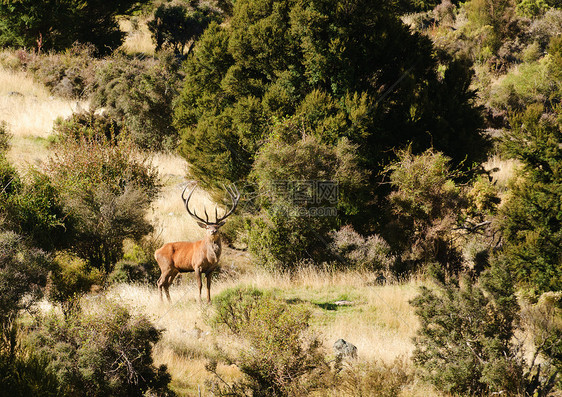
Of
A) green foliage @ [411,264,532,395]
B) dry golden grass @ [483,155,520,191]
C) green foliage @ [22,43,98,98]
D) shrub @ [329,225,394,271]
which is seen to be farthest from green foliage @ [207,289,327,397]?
green foliage @ [22,43,98,98]

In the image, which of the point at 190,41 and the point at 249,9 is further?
the point at 190,41

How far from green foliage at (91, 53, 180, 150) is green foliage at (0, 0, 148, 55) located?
8728mm

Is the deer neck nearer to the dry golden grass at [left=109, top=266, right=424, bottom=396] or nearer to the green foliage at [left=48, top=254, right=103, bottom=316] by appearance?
the dry golden grass at [left=109, top=266, right=424, bottom=396]

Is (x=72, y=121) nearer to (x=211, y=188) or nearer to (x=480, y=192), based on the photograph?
(x=211, y=188)

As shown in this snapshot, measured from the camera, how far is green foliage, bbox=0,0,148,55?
98.9ft

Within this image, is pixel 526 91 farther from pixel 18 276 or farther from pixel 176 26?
pixel 18 276

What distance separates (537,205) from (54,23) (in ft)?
95.9

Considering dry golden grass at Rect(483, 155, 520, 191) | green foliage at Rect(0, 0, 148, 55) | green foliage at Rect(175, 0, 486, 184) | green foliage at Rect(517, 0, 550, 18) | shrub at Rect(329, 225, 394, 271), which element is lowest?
shrub at Rect(329, 225, 394, 271)

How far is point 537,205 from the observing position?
1102 cm

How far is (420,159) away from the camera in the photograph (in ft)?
46.1

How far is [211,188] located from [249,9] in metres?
6.01

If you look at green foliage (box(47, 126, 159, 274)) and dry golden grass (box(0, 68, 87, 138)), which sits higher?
dry golden grass (box(0, 68, 87, 138))

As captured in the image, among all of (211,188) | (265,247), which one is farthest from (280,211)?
(211,188)

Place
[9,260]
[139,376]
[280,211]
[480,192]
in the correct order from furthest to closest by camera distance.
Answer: [480,192] → [280,211] → [9,260] → [139,376]
